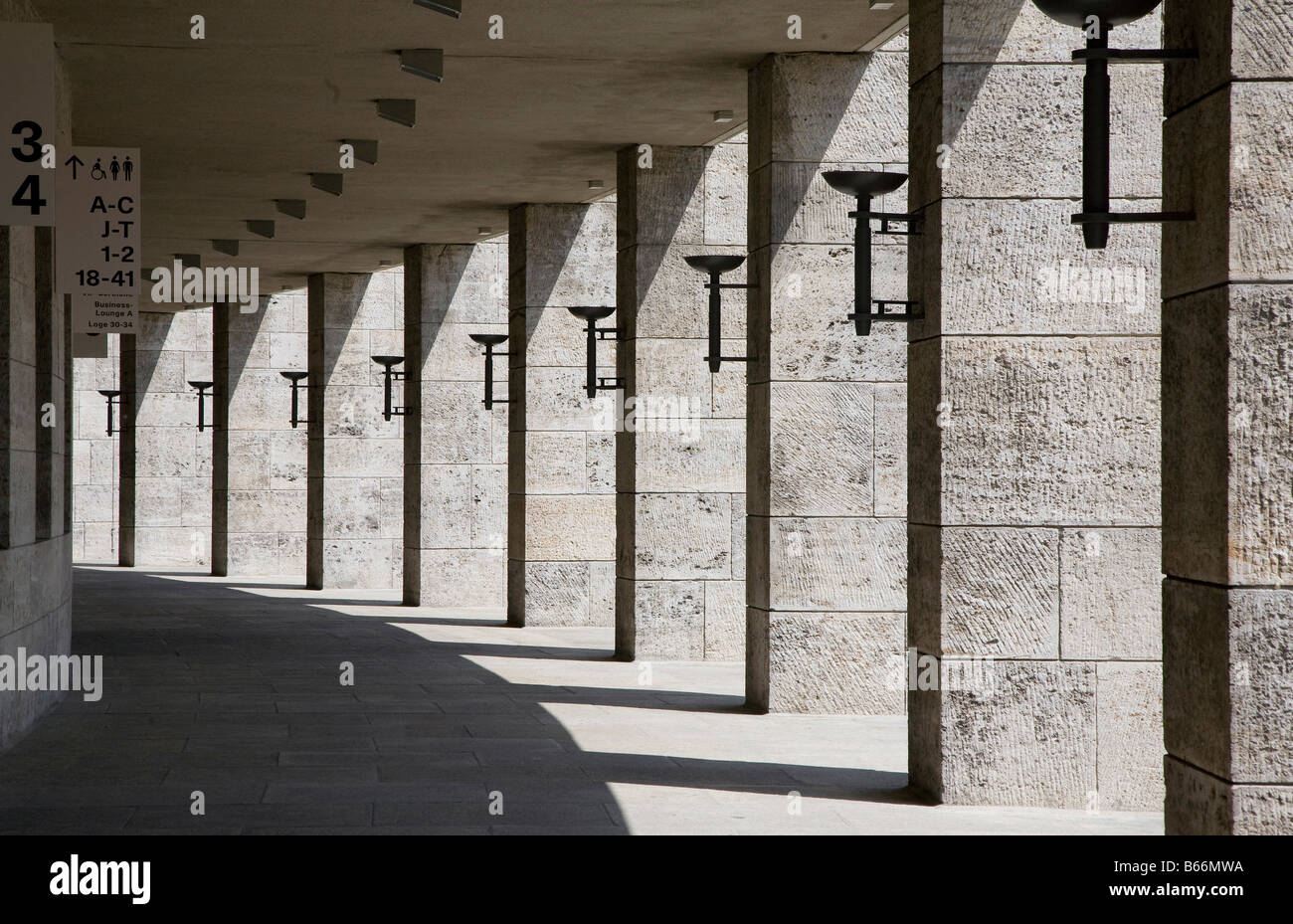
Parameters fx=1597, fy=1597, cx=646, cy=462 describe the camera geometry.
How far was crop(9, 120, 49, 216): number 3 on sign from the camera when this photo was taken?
940 centimetres

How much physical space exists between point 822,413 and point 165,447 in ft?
68.4

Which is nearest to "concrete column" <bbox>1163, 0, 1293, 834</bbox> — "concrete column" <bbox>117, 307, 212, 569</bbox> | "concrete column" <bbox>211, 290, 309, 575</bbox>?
"concrete column" <bbox>211, 290, 309, 575</bbox>

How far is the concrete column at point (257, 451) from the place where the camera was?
87.4 ft

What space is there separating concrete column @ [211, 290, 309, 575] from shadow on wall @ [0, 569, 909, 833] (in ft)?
34.9

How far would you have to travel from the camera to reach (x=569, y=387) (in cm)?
1806

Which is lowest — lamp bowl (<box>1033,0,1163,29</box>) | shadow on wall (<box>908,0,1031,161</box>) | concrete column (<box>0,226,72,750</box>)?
concrete column (<box>0,226,72,750</box>)

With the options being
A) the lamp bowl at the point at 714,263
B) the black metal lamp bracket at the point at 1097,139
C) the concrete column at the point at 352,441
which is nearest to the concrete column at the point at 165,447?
the concrete column at the point at 352,441

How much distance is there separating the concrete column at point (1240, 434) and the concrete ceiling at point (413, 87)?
18.1 ft

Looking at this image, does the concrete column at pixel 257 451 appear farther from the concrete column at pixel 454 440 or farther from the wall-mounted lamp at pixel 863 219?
the wall-mounted lamp at pixel 863 219

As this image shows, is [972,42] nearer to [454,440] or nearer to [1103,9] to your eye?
[1103,9]

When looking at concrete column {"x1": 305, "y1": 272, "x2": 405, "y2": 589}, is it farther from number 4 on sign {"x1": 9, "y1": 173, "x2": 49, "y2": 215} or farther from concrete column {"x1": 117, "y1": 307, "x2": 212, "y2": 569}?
number 4 on sign {"x1": 9, "y1": 173, "x2": 49, "y2": 215}

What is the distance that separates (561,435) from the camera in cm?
1802
